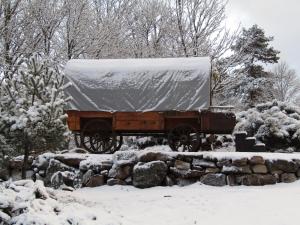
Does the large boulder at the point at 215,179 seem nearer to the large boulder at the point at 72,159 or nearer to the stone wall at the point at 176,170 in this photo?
the stone wall at the point at 176,170

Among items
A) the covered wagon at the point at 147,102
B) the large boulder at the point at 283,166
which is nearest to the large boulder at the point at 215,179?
the large boulder at the point at 283,166

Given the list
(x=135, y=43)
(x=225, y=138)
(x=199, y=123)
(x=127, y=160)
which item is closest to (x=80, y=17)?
(x=135, y=43)

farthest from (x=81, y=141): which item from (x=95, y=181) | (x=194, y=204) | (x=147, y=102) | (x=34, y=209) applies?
(x=34, y=209)

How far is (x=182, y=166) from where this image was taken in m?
9.82

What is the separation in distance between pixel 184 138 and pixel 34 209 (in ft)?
22.1

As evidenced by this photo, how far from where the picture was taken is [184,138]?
39.4ft

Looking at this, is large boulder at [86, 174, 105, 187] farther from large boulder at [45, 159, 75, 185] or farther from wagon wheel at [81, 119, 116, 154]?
wagon wheel at [81, 119, 116, 154]

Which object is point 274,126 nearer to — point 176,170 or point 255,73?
point 176,170

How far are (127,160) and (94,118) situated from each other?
104 inches

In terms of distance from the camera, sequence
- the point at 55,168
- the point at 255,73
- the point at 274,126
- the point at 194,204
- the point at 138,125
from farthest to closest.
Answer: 1. the point at 255,73
2. the point at 274,126
3. the point at 138,125
4. the point at 55,168
5. the point at 194,204

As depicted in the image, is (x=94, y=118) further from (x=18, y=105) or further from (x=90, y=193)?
(x=18, y=105)

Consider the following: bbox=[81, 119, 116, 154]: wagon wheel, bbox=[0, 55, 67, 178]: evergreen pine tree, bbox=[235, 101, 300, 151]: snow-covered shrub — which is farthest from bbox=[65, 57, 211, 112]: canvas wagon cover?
bbox=[0, 55, 67, 178]: evergreen pine tree

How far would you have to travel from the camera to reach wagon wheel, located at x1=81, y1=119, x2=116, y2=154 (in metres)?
12.2

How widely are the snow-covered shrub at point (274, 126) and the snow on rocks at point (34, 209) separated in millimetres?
8698
